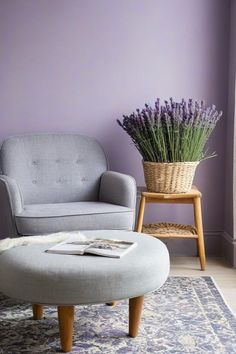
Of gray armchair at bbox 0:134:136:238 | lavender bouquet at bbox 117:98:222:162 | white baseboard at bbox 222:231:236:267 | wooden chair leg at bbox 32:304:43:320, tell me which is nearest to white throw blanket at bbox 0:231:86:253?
wooden chair leg at bbox 32:304:43:320

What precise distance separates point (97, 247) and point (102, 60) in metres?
1.89

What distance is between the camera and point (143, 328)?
2.08 metres

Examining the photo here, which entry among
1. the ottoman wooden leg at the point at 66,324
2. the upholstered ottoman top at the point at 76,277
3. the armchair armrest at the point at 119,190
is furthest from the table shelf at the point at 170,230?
the ottoman wooden leg at the point at 66,324

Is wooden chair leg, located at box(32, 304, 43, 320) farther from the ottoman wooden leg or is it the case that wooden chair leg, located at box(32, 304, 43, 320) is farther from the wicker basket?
the wicker basket

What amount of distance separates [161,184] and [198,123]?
0.45m

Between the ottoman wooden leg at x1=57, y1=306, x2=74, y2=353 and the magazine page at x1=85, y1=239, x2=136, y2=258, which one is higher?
the magazine page at x1=85, y1=239, x2=136, y2=258

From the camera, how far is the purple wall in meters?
3.33

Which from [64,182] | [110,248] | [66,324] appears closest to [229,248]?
[64,182]

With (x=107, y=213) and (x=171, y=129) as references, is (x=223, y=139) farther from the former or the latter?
(x=107, y=213)

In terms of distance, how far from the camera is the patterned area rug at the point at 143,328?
190cm

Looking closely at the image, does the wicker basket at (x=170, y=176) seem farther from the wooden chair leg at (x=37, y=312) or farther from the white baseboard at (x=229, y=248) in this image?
the wooden chair leg at (x=37, y=312)

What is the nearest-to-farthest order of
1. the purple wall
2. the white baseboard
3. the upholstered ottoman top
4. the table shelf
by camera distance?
the upholstered ottoman top, the table shelf, the white baseboard, the purple wall

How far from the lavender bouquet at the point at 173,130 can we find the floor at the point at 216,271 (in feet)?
2.39

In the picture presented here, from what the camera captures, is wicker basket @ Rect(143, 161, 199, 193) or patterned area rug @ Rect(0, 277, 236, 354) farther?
wicker basket @ Rect(143, 161, 199, 193)
